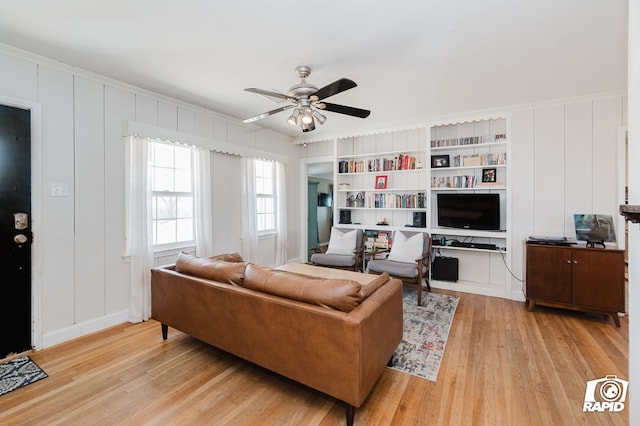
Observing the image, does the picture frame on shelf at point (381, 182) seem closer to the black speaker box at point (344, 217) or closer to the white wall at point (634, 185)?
the black speaker box at point (344, 217)

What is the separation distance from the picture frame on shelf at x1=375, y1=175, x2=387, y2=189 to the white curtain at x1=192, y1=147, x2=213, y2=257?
2.63 metres

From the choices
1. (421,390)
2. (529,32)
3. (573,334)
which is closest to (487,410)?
(421,390)

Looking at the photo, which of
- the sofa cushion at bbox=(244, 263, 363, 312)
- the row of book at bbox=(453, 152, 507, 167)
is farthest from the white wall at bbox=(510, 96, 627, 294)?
the sofa cushion at bbox=(244, 263, 363, 312)

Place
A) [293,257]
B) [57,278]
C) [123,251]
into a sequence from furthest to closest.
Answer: [293,257]
[123,251]
[57,278]

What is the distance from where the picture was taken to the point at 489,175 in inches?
156

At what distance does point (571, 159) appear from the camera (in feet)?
11.5

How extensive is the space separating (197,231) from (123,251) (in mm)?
873

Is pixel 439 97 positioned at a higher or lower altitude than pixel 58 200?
higher

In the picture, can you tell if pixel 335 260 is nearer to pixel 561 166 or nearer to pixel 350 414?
pixel 350 414

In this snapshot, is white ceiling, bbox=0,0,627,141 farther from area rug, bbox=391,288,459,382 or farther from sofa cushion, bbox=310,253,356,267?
area rug, bbox=391,288,459,382

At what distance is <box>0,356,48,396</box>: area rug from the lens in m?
2.03

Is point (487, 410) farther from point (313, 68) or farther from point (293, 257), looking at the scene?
point (293, 257)

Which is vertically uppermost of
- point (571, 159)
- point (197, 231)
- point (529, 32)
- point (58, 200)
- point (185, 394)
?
point (529, 32)

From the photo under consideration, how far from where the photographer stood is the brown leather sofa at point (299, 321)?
5.22 ft
